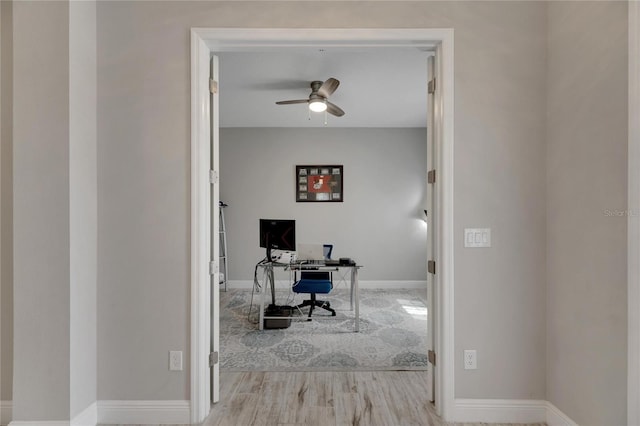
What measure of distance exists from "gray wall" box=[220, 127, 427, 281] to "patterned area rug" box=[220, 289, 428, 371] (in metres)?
1.08

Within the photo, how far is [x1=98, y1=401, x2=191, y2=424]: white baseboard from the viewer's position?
2105mm

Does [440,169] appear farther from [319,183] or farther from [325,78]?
[319,183]

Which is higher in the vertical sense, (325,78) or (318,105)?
(325,78)

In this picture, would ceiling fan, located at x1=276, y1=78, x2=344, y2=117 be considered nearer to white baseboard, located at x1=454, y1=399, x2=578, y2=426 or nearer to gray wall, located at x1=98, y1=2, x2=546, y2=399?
gray wall, located at x1=98, y1=2, x2=546, y2=399

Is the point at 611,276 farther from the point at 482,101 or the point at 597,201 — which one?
the point at 482,101

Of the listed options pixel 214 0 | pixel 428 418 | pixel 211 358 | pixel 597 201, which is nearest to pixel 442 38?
pixel 597 201

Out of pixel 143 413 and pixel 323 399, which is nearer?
pixel 143 413

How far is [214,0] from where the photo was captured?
2.13 meters

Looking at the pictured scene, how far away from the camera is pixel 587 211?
5.92 ft

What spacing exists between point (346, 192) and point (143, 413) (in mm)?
4390

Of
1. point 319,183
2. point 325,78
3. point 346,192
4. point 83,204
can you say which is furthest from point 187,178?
point 346,192

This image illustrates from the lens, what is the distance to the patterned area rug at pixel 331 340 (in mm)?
2988

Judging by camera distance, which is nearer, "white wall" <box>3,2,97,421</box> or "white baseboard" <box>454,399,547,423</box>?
"white wall" <box>3,2,97,421</box>

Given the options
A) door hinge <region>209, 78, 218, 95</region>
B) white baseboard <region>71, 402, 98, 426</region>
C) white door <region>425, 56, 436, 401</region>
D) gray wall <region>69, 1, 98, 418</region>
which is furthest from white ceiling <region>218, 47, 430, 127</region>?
white baseboard <region>71, 402, 98, 426</region>
